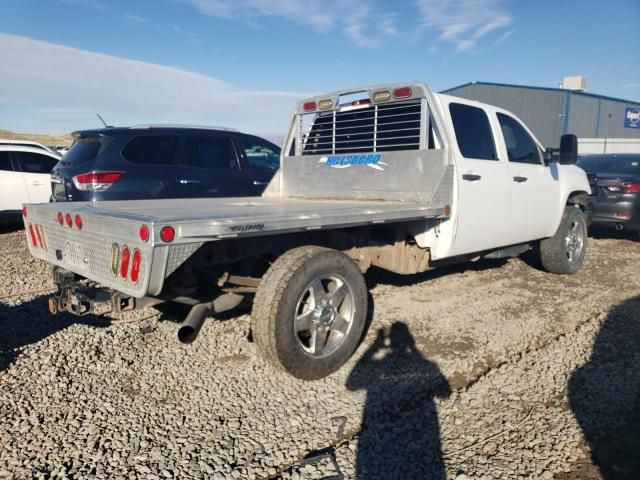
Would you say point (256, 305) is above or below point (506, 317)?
above

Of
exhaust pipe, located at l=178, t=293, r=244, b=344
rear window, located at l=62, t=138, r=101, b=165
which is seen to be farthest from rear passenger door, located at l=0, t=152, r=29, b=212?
exhaust pipe, located at l=178, t=293, r=244, b=344

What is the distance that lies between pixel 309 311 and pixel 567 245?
4.53 meters

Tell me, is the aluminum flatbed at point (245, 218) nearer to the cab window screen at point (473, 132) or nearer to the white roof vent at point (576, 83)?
the cab window screen at point (473, 132)

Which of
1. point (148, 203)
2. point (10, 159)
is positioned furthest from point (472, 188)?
point (10, 159)

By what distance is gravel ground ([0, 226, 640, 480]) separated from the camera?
2.57 metres

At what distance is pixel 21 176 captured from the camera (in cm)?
951

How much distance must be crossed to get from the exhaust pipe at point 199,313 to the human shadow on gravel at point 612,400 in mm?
2334

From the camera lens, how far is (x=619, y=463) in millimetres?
2578

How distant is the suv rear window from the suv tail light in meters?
0.33

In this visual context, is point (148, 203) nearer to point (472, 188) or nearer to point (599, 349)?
point (472, 188)

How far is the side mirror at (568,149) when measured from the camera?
561 cm

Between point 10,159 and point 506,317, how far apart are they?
9.49 meters

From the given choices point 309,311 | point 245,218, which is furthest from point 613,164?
point 245,218

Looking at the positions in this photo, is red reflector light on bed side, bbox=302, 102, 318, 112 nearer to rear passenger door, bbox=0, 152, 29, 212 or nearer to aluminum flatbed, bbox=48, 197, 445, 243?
aluminum flatbed, bbox=48, 197, 445, 243
